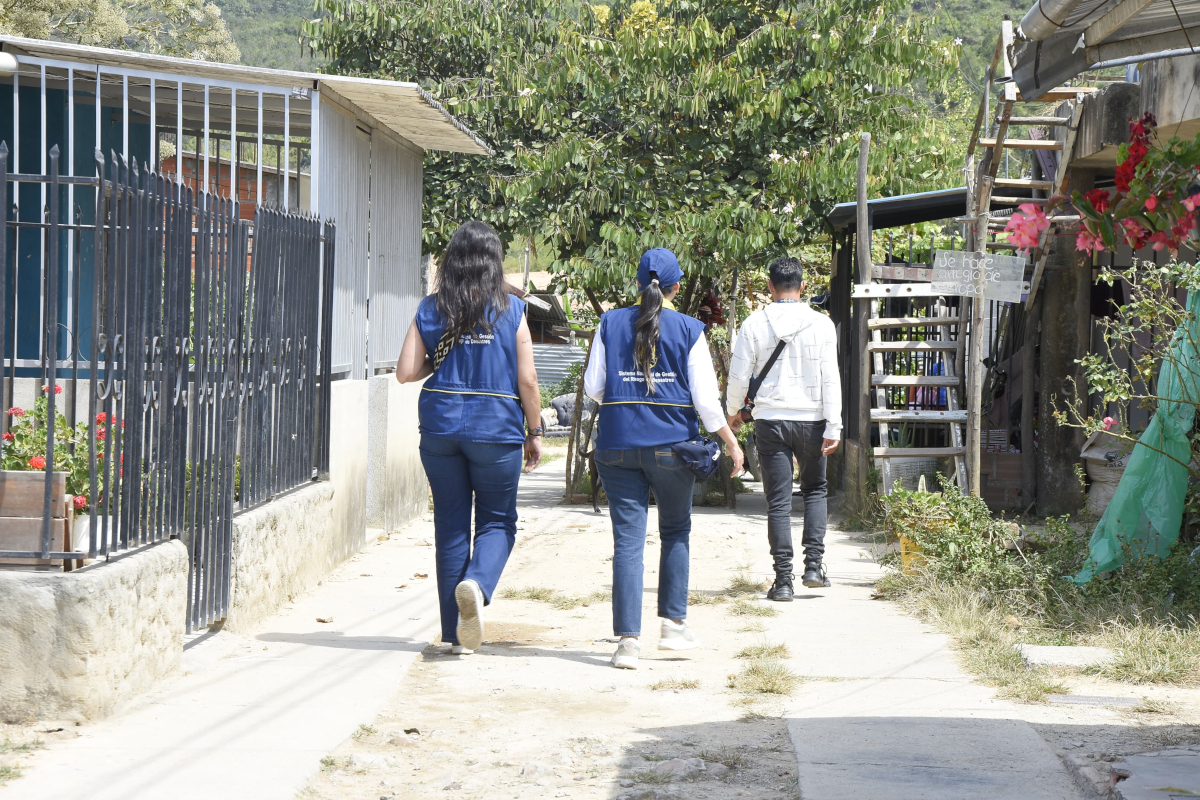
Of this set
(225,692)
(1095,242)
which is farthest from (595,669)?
(1095,242)

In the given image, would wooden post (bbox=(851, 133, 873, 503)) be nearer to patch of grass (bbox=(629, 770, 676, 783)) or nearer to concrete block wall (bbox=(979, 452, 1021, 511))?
concrete block wall (bbox=(979, 452, 1021, 511))

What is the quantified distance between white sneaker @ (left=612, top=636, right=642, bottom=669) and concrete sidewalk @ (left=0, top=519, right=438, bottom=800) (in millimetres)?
918

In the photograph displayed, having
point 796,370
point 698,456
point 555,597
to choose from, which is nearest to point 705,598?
point 555,597

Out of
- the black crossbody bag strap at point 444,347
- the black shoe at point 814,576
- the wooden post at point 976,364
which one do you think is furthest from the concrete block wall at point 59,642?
the wooden post at point 976,364

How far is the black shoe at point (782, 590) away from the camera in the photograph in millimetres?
7203

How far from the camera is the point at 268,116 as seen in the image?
927 centimetres

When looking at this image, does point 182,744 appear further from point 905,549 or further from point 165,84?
point 165,84

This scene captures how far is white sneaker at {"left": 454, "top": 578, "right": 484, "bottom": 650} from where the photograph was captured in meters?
5.25

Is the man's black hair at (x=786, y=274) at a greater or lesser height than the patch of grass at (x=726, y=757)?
greater

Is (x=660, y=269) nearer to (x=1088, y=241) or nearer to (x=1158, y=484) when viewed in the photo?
(x=1088, y=241)

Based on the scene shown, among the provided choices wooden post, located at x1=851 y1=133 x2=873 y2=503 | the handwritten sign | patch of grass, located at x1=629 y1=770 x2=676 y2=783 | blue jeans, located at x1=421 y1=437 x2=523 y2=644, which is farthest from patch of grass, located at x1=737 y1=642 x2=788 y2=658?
wooden post, located at x1=851 y1=133 x2=873 y2=503

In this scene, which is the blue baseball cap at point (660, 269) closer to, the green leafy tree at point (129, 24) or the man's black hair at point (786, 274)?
the man's black hair at point (786, 274)

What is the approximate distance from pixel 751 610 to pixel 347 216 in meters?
4.36

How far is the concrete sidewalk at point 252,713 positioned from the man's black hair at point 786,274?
265 cm
